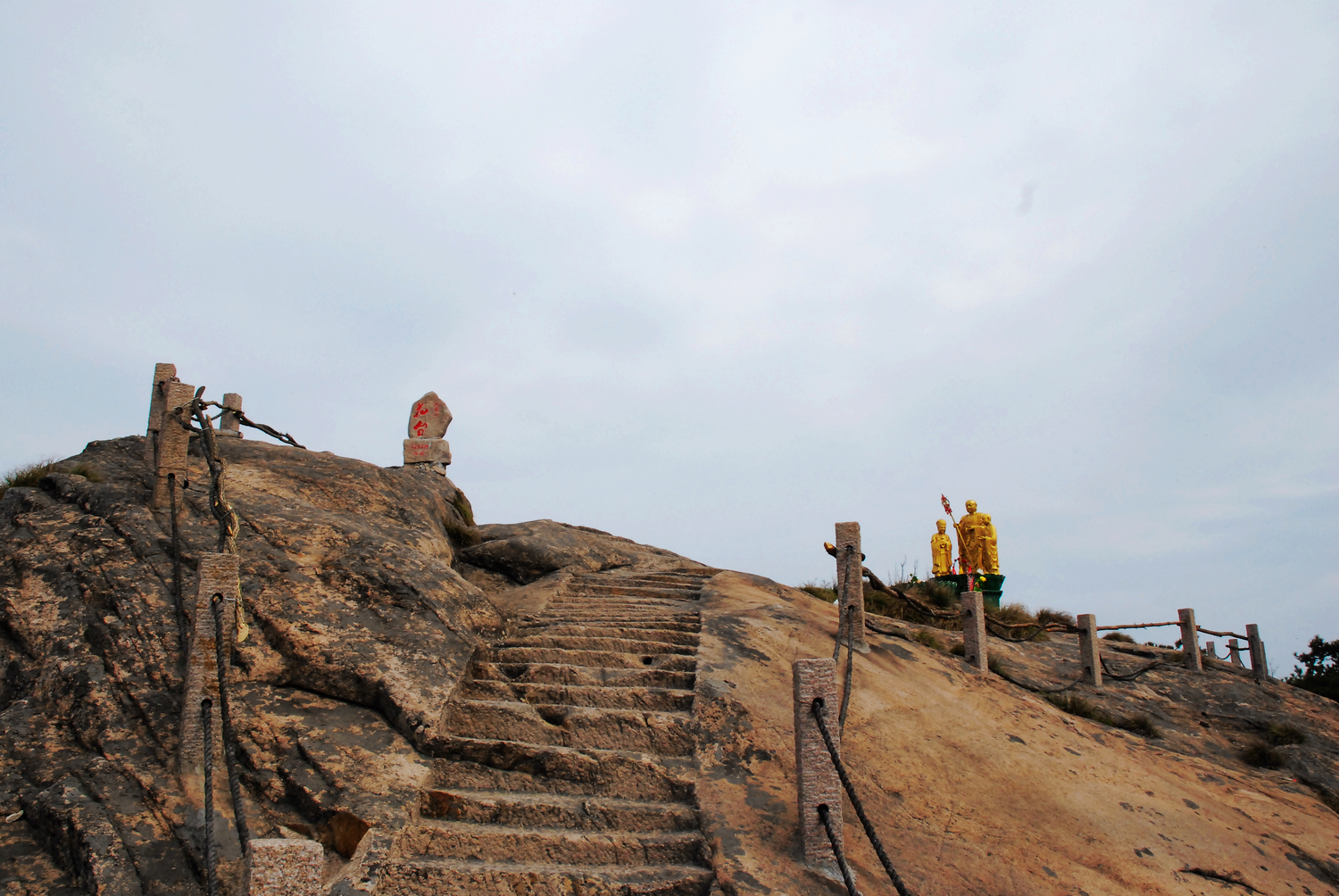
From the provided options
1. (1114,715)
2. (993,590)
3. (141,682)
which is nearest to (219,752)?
(141,682)

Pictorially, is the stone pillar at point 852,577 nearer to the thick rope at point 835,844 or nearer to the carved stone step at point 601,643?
the carved stone step at point 601,643

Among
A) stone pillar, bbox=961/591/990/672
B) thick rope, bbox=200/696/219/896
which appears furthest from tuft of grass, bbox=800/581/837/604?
thick rope, bbox=200/696/219/896

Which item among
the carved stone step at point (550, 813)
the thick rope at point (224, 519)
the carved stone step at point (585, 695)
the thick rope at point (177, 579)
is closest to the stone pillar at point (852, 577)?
the carved stone step at point (585, 695)

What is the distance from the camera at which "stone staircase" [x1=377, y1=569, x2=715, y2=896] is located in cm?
420

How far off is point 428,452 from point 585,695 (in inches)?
378

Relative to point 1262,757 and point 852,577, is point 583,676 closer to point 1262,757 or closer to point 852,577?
point 852,577

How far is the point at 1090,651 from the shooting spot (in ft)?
33.3

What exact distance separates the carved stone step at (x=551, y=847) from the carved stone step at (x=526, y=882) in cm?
17

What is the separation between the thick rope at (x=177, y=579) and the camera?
5223mm

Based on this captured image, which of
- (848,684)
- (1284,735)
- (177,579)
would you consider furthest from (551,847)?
(1284,735)

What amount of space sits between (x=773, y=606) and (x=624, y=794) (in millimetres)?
3618

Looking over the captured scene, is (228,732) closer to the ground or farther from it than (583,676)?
closer to the ground

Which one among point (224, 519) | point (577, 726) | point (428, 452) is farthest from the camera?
point (428, 452)

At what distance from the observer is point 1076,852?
4980mm
